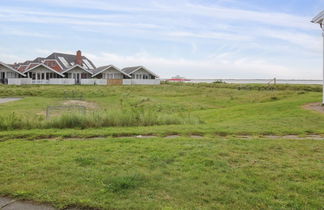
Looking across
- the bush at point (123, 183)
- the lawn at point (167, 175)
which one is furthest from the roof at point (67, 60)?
the bush at point (123, 183)

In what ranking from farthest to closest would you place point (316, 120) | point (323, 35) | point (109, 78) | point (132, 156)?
point (109, 78) < point (323, 35) < point (316, 120) < point (132, 156)

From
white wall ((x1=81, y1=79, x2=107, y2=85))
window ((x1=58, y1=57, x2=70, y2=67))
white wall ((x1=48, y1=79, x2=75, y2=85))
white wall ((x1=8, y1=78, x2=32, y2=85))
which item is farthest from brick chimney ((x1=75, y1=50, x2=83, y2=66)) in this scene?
white wall ((x1=8, y1=78, x2=32, y2=85))

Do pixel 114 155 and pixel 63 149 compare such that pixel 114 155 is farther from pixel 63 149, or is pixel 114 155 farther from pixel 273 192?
pixel 273 192

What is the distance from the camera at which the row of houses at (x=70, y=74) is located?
175ft

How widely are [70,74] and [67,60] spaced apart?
11355 mm

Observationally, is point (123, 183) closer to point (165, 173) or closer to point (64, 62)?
point (165, 173)

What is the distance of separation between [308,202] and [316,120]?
888 cm

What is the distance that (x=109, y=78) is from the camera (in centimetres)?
5956

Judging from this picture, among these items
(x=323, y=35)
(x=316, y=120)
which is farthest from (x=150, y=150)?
(x=323, y=35)

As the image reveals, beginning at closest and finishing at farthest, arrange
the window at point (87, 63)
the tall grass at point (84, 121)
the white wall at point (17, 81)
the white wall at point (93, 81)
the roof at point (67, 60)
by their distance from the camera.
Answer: the tall grass at point (84, 121) → the white wall at point (17, 81) → the white wall at point (93, 81) → the roof at point (67, 60) → the window at point (87, 63)

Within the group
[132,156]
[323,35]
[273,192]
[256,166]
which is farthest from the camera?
[323,35]

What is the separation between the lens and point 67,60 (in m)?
68.9

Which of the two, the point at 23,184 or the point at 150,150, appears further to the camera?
the point at 150,150

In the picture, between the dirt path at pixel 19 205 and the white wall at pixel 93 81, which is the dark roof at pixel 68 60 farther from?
the dirt path at pixel 19 205
